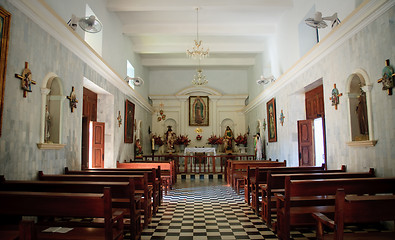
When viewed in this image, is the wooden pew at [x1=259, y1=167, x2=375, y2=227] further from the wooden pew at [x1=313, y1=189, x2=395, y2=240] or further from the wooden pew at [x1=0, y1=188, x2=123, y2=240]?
the wooden pew at [x1=0, y1=188, x2=123, y2=240]

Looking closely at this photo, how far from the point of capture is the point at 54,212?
3.23 m

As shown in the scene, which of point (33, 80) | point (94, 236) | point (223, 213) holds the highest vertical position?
point (33, 80)

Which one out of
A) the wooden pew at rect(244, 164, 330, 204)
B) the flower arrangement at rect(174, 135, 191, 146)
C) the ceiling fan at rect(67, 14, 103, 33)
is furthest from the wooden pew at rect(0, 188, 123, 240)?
the flower arrangement at rect(174, 135, 191, 146)

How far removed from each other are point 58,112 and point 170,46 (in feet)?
28.7

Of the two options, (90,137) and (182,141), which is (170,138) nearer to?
(182,141)

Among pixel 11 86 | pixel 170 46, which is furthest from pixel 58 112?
pixel 170 46

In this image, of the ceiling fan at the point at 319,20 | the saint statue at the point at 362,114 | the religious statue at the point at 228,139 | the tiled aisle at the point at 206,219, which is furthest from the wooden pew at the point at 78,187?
the religious statue at the point at 228,139

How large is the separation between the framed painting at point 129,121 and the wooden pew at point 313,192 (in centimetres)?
833

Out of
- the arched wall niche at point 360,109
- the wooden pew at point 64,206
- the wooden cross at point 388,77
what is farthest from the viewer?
the arched wall niche at point 360,109

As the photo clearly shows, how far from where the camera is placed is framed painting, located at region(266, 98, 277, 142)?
1205cm

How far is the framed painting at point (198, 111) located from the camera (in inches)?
740

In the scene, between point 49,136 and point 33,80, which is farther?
point 49,136

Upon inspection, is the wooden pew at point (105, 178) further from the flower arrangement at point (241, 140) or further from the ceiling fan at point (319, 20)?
the flower arrangement at point (241, 140)

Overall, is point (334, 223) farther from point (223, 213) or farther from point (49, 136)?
point (49, 136)
